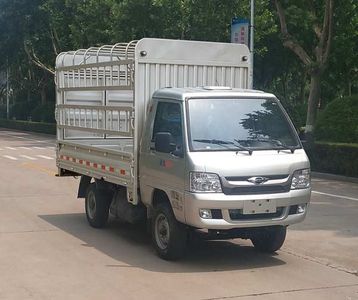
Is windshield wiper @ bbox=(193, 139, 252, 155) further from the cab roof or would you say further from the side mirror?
the cab roof

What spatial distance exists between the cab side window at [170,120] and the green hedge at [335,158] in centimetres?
1025

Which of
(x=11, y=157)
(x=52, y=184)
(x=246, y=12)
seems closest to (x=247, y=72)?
(x=52, y=184)

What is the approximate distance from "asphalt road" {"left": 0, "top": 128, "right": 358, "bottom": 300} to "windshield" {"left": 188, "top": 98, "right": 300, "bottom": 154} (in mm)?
1439

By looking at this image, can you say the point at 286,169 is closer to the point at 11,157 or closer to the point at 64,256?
the point at 64,256

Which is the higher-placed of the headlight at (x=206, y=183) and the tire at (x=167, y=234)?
the headlight at (x=206, y=183)

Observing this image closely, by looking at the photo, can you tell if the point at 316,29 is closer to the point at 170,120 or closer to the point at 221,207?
the point at 170,120

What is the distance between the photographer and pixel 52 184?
590 inches

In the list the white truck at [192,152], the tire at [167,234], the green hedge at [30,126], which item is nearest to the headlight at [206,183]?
the white truck at [192,152]

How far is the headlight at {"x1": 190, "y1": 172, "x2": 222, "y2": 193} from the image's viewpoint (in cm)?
695

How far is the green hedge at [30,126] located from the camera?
1719 inches

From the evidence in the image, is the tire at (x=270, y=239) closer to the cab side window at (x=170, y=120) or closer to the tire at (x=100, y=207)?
the cab side window at (x=170, y=120)

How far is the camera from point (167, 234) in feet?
24.6

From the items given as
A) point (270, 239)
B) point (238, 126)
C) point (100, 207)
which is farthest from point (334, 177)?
point (238, 126)

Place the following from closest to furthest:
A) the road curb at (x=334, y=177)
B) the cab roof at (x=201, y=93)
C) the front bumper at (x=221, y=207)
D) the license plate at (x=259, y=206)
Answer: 1. the front bumper at (x=221, y=207)
2. the license plate at (x=259, y=206)
3. the cab roof at (x=201, y=93)
4. the road curb at (x=334, y=177)
